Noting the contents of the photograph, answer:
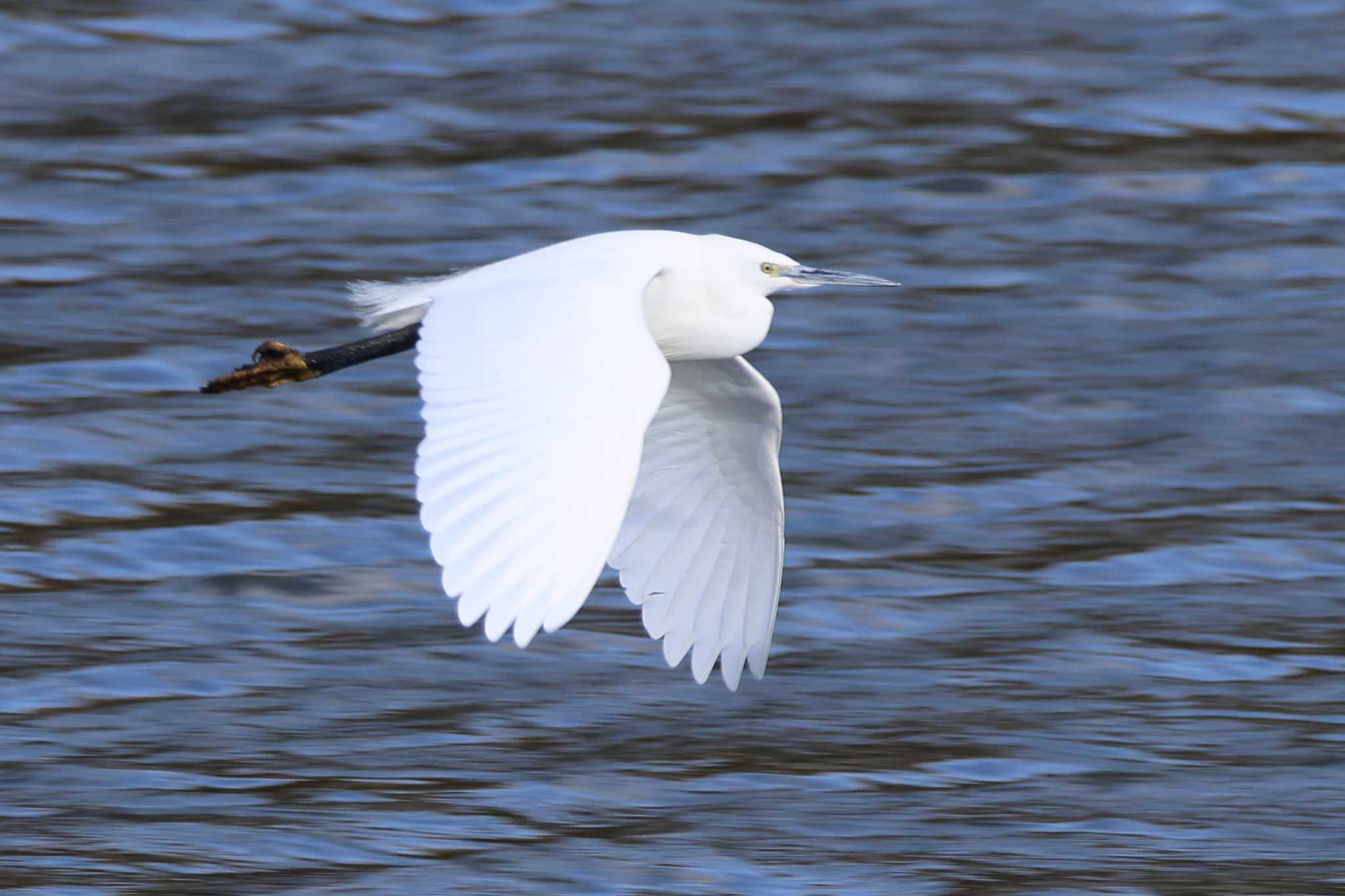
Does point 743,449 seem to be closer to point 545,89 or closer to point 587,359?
point 587,359

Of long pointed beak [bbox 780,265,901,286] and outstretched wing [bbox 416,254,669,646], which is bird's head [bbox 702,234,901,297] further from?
outstretched wing [bbox 416,254,669,646]

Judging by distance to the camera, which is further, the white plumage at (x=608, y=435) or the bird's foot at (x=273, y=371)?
the bird's foot at (x=273, y=371)

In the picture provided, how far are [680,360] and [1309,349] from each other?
5342 millimetres

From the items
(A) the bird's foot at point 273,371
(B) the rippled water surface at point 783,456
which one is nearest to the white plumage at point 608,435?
(A) the bird's foot at point 273,371

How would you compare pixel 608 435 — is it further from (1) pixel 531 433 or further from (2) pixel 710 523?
(2) pixel 710 523

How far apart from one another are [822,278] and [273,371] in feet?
5.25

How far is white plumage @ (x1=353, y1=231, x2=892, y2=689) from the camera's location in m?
5.30

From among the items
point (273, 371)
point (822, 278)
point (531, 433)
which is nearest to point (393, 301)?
point (273, 371)

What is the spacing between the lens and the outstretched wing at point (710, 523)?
7.10 metres

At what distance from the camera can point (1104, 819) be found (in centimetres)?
740

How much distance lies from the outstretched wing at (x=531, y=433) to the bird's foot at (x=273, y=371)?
1.24 meters

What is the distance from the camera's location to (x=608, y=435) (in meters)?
5.62

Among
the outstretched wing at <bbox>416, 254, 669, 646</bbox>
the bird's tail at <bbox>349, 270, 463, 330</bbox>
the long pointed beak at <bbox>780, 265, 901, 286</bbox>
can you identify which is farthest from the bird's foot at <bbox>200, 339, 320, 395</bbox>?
the long pointed beak at <bbox>780, 265, 901, 286</bbox>

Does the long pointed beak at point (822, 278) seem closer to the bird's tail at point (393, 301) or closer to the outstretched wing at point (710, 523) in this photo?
the outstretched wing at point (710, 523)
